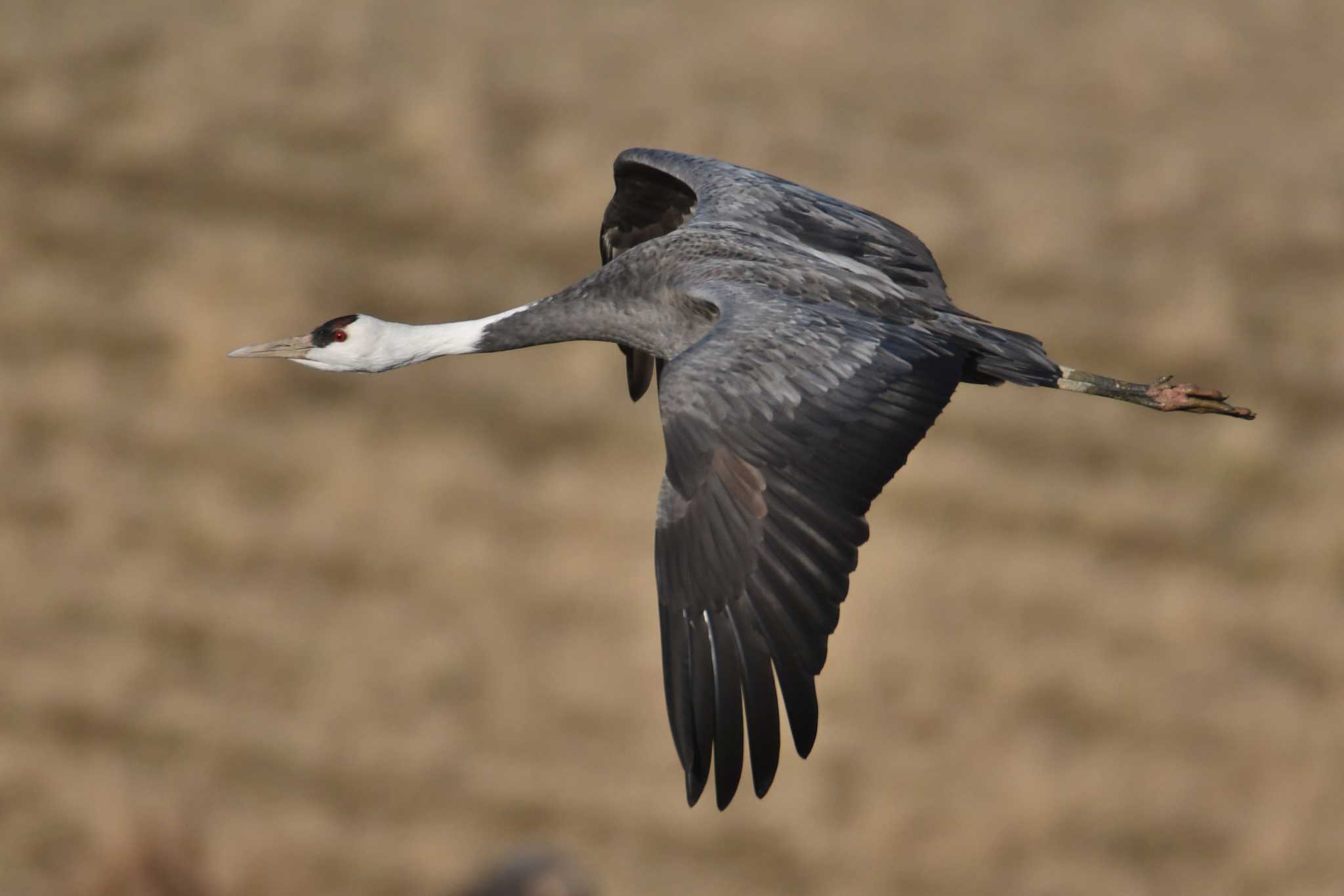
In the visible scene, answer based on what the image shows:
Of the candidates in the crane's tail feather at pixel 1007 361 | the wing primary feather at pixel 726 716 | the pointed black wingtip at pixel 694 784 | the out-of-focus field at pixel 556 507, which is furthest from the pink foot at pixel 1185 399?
the out-of-focus field at pixel 556 507

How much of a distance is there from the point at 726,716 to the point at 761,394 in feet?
3.79

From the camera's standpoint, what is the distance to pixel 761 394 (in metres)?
6.41

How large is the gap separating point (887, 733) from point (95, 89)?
30.0 ft

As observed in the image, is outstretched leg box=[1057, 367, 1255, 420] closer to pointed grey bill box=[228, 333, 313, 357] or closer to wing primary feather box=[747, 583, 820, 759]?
wing primary feather box=[747, 583, 820, 759]

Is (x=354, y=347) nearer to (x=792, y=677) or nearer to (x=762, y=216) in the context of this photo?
(x=762, y=216)

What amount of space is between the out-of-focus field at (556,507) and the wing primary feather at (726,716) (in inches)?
374

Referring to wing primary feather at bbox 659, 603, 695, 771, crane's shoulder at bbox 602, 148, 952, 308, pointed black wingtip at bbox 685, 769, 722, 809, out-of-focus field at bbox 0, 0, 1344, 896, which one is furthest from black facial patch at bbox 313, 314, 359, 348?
out-of-focus field at bbox 0, 0, 1344, 896

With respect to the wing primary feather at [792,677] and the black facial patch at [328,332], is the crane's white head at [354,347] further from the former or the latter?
the wing primary feather at [792,677]

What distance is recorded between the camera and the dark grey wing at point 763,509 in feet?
19.7

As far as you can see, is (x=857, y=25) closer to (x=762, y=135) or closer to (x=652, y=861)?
(x=762, y=135)

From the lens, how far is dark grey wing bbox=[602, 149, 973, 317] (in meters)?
7.92

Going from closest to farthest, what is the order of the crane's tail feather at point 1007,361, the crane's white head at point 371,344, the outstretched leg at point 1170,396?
the crane's tail feather at point 1007,361, the outstretched leg at point 1170,396, the crane's white head at point 371,344

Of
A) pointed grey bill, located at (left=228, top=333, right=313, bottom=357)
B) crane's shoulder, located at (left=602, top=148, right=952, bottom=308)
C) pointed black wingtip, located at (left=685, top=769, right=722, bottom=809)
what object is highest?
crane's shoulder, located at (left=602, top=148, right=952, bottom=308)

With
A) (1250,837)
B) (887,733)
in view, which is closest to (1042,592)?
Answer: (887,733)
